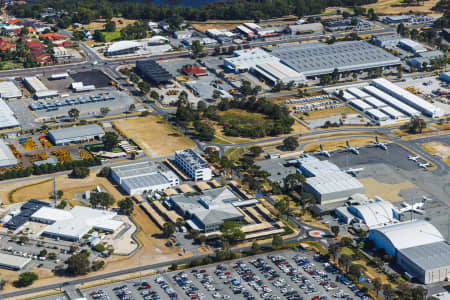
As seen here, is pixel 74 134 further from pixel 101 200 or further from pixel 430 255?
pixel 430 255

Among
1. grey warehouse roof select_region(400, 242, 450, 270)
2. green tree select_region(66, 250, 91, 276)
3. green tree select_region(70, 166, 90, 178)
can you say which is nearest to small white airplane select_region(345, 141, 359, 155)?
grey warehouse roof select_region(400, 242, 450, 270)

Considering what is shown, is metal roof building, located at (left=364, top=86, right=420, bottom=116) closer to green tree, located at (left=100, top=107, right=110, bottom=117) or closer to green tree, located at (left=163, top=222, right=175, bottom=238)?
green tree, located at (left=100, top=107, right=110, bottom=117)

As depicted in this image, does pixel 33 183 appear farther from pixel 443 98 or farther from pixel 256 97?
pixel 443 98

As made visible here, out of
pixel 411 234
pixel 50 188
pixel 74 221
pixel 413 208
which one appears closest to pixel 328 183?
pixel 413 208

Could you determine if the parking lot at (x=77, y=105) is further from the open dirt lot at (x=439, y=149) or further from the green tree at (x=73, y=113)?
the open dirt lot at (x=439, y=149)

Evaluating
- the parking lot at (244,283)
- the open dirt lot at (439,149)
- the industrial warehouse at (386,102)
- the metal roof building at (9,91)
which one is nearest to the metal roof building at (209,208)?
the parking lot at (244,283)

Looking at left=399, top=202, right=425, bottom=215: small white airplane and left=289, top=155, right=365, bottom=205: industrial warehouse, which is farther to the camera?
left=289, top=155, right=365, bottom=205: industrial warehouse
